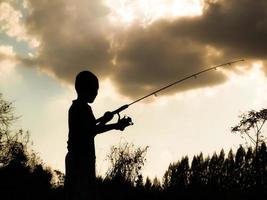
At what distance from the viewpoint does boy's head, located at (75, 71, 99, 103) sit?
19.0ft

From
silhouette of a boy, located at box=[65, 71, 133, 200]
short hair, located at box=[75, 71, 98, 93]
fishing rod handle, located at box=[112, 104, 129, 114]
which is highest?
short hair, located at box=[75, 71, 98, 93]

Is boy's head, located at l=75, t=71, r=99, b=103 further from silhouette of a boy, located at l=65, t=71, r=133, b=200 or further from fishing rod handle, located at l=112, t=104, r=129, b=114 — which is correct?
fishing rod handle, located at l=112, t=104, r=129, b=114

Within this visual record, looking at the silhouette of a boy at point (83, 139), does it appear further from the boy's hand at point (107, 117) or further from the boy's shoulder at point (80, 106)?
the boy's hand at point (107, 117)

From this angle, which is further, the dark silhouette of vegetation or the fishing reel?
the dark silhouette of vegetation

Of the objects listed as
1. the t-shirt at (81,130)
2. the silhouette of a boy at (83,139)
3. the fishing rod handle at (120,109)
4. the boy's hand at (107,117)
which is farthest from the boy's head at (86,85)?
the fishing rod handle at (120,109)

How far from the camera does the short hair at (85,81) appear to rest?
5777 mm

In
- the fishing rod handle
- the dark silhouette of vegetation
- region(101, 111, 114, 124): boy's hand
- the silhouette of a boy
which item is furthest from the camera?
the dark silhouette of vegetation

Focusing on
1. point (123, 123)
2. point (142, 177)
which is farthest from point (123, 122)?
point (142, 177)

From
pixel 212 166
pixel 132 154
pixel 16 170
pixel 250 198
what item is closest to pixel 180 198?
pixel 250 198

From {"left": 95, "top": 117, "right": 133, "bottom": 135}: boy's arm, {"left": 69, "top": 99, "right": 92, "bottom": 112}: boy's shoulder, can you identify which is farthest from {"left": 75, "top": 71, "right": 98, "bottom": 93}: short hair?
{"left": 95, "top": 117, "right": 133, "bottom": 135}: boy's arm

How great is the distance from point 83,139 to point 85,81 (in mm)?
727

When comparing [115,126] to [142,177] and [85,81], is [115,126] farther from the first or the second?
[142,177]

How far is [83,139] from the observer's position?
5.55 m

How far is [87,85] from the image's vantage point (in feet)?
19.0
